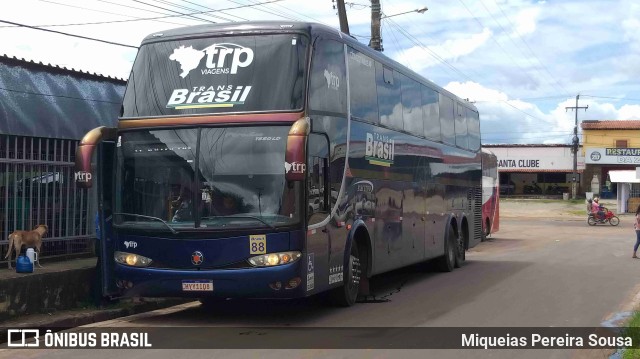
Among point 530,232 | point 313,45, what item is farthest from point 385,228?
point 530,232

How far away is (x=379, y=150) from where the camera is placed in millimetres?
12867

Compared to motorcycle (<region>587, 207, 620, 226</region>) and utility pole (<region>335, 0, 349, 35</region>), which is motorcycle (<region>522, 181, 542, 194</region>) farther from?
utility pole (<region>335, 0, 349, 35</region>)

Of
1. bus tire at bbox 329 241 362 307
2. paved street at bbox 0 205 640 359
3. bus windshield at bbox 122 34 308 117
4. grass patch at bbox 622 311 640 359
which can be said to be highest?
bus windshield at bbox 122 34 308 117

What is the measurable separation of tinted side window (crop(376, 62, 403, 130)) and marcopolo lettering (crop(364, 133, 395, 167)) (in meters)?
0.34

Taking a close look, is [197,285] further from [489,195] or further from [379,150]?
[489,195]

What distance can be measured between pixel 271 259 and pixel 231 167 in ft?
4.14

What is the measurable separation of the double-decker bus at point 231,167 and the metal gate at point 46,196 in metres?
1.32

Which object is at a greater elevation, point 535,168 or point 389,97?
point 535,168

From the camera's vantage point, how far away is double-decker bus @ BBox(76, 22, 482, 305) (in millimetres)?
9594

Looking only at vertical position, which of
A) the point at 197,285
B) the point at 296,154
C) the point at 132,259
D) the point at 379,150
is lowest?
the point at 197,285

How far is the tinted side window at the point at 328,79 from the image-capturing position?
33.4ft

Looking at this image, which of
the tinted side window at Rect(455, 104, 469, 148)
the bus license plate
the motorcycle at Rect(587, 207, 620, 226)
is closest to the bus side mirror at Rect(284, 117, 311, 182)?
the bus license plate

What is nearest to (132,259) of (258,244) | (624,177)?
(258,244)

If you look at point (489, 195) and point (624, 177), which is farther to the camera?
point (624, 177)
